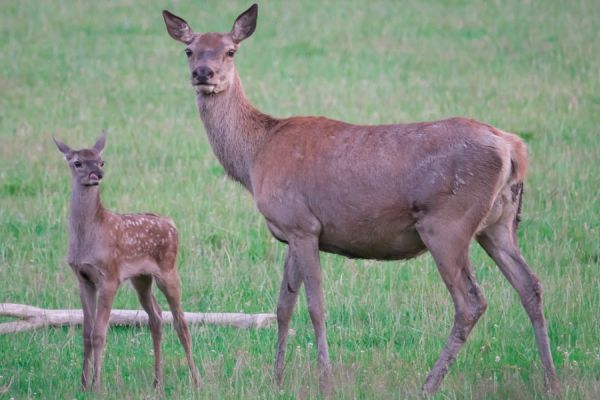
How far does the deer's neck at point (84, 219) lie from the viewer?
7.23 meters

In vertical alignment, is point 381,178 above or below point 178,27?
below

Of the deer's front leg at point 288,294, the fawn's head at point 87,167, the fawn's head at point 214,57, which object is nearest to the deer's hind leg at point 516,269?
the deer's front leg at point 288,294

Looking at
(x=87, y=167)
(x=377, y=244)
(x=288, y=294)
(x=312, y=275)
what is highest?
(x=87, y=167)

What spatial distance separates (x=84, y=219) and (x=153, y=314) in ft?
2.50

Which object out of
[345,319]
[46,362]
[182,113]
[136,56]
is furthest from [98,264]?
[136,56]

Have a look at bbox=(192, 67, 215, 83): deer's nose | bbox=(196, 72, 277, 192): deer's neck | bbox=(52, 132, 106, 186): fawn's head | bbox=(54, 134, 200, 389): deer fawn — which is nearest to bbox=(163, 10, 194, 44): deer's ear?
bbox=(196, 72, 277, 192): deer's neck

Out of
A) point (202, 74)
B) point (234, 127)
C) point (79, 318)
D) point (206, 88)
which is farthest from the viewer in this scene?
point (79, 318)

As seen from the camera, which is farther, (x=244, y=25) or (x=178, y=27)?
(x=178, y=27)

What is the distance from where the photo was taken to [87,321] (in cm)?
723

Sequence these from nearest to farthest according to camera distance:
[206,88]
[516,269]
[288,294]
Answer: [516,269] < [288,294] < [206,88]

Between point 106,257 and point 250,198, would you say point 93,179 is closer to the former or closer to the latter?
point 106,257

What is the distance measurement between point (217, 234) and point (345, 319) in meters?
2.27

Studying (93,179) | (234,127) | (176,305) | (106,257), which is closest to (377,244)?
(176,305)

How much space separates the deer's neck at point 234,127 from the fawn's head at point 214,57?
9cm
